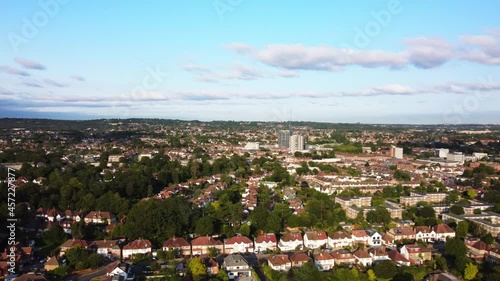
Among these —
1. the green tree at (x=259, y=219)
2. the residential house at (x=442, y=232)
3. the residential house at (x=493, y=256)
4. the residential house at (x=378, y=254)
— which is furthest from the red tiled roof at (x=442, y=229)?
the green tree at (x=259, y=219)

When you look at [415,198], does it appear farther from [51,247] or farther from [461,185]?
[51,247]

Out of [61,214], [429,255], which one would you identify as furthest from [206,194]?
[429,255]

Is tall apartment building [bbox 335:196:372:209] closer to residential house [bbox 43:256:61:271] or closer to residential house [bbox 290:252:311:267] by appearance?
residential house [bbox 290:252:311:267]

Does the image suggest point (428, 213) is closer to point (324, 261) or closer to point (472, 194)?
point (472, 194)

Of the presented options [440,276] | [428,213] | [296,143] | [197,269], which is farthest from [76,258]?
[296,143]

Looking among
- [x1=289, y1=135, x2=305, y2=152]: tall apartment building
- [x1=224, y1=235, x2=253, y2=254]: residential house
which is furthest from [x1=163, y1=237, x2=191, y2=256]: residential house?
[x1=289, y1=135, x2=305, y2=152]: tall apartment building

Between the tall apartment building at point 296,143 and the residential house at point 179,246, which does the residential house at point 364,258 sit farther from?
the tall apartment building at point 296,143
